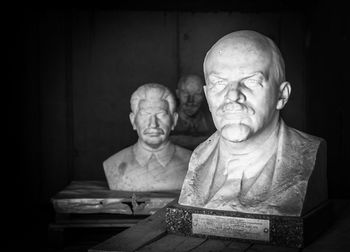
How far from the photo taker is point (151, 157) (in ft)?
15.6

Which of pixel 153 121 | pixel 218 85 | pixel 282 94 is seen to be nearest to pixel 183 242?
pixel 218 85

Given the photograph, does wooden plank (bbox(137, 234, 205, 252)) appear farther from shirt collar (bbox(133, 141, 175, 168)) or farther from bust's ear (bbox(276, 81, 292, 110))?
shirt collar (bbox(133, 141, 175, 168))

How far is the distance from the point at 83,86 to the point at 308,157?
13.9 feet

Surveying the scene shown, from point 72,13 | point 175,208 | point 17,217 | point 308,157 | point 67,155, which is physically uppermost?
point 72,13

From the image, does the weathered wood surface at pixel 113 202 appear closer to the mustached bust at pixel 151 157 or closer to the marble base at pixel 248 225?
the mustached bust at pixel 151 157

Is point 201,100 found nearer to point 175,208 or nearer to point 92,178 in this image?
point 92,178

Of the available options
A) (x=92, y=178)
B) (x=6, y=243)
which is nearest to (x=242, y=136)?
(x=6, y=243)

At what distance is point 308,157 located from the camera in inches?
A: 113

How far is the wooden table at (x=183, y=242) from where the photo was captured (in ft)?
8.52

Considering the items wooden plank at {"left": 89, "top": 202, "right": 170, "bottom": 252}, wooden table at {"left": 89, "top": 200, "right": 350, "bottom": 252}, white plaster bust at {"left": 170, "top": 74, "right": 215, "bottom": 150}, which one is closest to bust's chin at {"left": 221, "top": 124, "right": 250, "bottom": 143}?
wooden table at {"left": 89, "top": 200, "right": 350, "bottom": 252}

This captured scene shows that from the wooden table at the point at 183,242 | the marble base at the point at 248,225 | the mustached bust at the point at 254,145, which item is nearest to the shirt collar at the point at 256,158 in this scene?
the mustached bust at the point at 254,145

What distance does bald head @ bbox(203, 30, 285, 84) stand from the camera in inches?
109

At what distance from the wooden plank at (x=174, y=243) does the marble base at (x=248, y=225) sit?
53 millimetres

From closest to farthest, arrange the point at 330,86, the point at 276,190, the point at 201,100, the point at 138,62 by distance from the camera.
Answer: the point at 276,190 < the point at 330,86 < the point at 201,100 < the point at 138,62
